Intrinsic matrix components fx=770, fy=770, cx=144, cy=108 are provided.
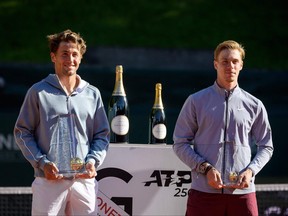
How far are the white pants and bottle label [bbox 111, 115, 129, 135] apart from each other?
3.28 ft

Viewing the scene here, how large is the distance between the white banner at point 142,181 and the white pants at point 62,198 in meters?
0.91

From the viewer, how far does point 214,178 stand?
4574mm

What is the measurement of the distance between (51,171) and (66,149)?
0.64 feet

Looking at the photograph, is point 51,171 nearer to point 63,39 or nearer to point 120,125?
point 63,39

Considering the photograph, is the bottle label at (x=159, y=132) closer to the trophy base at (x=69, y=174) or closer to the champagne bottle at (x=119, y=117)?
the champagne bottle at (x=119, y=117)

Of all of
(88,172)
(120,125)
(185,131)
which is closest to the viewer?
(88,172)

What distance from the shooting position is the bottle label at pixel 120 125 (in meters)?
5.57

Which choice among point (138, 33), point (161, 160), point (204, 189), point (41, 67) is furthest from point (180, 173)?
point (138, 33)

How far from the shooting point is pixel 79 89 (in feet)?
15.4

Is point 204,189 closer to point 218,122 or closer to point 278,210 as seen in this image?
point 218,122

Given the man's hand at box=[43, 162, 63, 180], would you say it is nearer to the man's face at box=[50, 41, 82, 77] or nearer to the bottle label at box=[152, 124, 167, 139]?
the man's face at box=[50, 41, 82, 77]

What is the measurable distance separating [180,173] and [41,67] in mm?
4501

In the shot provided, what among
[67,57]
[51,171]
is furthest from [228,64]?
[51,171]

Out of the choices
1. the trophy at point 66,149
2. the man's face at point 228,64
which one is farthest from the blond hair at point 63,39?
the man's face at point 228,64
